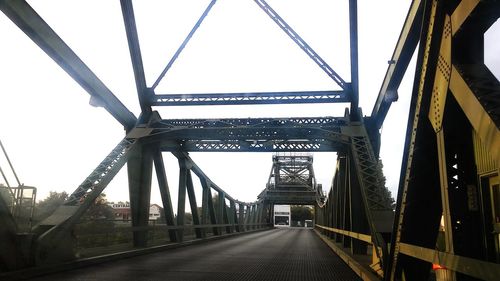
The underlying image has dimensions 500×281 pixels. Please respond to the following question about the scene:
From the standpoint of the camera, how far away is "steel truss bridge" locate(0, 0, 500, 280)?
426cm

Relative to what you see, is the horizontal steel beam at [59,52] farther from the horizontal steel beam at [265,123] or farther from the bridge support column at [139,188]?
the horizontal steel beam at [265,123]

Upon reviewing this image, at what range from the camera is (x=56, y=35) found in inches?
419

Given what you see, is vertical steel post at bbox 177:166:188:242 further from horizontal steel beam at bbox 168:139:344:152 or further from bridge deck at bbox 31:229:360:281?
bridge deck at bbox 31:229:360:281

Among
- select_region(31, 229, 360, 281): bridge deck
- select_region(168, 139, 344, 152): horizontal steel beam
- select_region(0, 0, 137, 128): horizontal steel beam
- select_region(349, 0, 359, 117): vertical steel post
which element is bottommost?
select_region(31, 229, 360, 281): bridge deck

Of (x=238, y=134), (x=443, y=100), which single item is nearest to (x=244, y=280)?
(x=443, y=100)

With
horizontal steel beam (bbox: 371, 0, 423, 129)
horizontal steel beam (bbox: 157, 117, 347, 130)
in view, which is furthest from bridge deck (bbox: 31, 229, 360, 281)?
horizontal steel beam (bbox: 157, 117, 347, 130)

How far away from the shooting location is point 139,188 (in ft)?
49.5

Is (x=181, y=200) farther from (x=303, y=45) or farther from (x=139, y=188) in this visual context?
(x=303, y=45)

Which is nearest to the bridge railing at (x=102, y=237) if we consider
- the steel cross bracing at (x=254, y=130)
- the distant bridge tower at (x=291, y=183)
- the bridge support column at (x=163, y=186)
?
the bridge support column at (x=163, y=186)

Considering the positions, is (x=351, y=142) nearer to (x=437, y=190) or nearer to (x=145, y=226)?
(x=145, y=226)

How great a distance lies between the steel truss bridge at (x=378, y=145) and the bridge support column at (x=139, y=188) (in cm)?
4

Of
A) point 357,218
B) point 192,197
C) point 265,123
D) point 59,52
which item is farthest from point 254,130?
point 59,52

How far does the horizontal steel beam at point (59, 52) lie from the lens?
30.0ft

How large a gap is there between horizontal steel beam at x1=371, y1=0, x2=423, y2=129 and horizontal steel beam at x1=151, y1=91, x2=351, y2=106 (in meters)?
1.72
